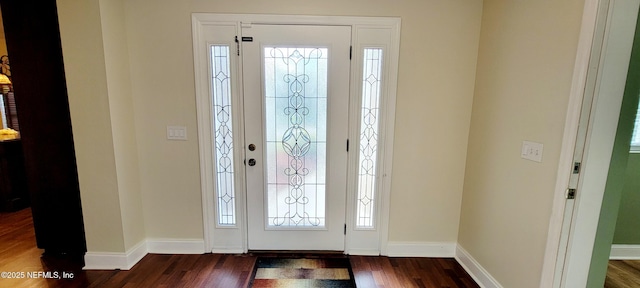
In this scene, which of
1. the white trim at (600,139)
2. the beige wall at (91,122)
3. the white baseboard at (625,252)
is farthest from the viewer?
the white baseboard at (625,252)

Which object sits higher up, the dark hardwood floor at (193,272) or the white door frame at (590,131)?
the white door frame at (590,131)

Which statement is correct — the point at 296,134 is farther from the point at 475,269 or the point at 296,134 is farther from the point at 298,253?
the point at 475,269

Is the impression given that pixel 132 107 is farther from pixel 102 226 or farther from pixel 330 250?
pixel 330 250

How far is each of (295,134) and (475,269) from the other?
6.24 ft

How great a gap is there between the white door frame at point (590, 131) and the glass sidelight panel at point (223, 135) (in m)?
2.32

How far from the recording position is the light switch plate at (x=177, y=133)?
230 centimetres

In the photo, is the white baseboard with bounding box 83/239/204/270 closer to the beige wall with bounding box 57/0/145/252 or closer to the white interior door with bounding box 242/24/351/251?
the beige wall with bounding box 57/0/145/252

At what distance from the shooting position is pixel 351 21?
219 cm

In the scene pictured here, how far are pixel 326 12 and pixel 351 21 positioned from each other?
221mm

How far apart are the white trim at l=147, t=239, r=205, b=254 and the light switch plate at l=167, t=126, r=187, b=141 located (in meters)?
0.97

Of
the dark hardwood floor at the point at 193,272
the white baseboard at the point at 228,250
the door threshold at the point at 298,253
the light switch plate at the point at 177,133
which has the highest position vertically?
the light switch plate at the point at 177,133

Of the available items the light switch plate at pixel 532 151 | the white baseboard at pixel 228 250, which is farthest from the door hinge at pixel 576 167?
the white baseboard at pixel 228 250

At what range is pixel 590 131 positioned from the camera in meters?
1.38

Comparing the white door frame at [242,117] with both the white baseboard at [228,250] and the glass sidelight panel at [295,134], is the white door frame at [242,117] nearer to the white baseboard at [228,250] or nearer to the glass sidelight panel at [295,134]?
the white baseboard at [228,250]
